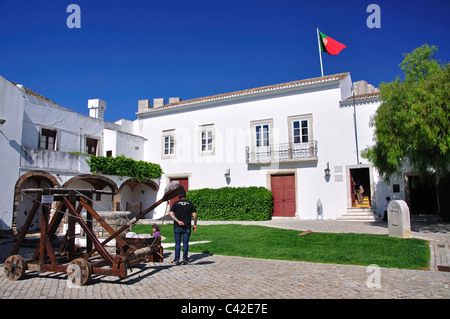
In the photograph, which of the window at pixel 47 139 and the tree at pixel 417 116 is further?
the window at pixel 47 139

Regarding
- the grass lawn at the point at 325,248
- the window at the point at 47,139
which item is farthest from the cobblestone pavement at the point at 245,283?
the window at the point at 47,139

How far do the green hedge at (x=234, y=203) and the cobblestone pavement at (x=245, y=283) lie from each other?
11224 mm

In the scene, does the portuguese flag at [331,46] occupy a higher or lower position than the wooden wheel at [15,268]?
higher

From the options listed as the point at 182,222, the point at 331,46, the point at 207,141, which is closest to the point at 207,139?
the point at 207,141

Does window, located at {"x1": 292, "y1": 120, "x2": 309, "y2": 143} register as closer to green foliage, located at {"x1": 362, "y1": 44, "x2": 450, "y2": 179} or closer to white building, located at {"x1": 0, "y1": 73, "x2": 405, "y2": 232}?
white building, located at {"x1": 0, "y1": 73, "x2": 405, "y2": 232}

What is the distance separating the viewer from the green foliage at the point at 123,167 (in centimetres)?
1852

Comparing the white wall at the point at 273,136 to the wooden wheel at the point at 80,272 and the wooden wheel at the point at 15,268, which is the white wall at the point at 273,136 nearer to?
the wooden wheel at the point at 80,272

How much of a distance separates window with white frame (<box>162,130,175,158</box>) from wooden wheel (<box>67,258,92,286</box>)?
1772 centimetres

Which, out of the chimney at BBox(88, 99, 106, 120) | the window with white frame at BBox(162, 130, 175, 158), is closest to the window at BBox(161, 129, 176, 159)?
the window with white frame at BBox(162, 130, 175, 158)

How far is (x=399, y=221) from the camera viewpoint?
10281 millimetres

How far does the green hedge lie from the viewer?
18.2 meters
